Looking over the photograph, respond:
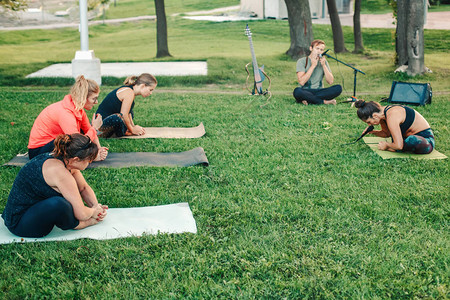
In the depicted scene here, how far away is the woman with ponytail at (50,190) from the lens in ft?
12.3

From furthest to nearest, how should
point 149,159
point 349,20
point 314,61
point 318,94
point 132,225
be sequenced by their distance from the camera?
point 349,20 → point 318,94 → point 314,61 → point 149,159 → point 132,225

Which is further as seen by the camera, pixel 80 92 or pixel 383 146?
pixel 383 146

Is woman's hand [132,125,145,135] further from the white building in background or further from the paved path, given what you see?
the white building in background

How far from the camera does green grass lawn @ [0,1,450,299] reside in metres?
3.36

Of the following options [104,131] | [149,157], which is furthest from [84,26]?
[149,157]

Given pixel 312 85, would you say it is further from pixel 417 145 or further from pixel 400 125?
pixel 417 145

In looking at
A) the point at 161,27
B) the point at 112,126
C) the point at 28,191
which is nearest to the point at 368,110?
the point at 112,126

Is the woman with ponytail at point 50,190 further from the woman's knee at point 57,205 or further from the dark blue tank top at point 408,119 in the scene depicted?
the dark blue tank top at point 408,119

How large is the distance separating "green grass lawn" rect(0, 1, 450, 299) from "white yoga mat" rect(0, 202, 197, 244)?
0.09m

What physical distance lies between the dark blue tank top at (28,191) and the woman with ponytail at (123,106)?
304 centimetres

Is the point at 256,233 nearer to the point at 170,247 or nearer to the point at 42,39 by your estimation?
the point at 170,247

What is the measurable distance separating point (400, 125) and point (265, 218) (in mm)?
2544

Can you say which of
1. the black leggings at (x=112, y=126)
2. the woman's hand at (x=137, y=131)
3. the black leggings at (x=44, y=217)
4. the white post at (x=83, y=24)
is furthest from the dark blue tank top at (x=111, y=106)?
the white post at (x=83, y=24)

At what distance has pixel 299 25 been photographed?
15758 millimetres
